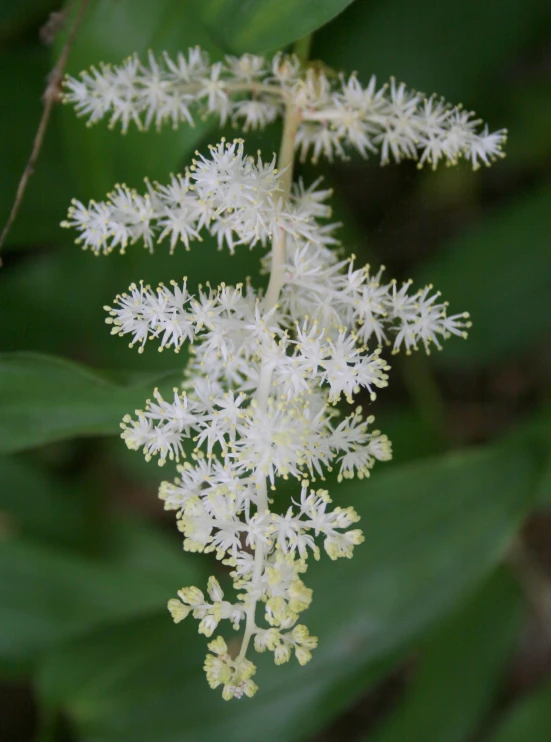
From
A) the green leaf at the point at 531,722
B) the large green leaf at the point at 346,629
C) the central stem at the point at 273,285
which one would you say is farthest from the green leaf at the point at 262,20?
the green leaf at the point at 531,722

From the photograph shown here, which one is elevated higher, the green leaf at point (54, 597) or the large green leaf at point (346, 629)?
the green leaf at point (54, 597)

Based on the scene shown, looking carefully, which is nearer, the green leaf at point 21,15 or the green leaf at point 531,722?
the green leaf at point 21,15

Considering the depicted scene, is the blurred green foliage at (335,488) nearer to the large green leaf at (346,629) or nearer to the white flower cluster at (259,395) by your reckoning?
the large green leaf at (346,629)

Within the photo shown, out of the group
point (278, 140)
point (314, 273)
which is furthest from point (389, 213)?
point (314, 273)

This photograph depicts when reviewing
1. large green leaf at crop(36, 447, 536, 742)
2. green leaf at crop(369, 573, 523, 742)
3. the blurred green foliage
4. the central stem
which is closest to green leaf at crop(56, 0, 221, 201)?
the blurred green foliage

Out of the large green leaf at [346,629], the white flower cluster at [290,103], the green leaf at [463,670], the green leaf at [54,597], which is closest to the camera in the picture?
the white flower cluster at [290,103]

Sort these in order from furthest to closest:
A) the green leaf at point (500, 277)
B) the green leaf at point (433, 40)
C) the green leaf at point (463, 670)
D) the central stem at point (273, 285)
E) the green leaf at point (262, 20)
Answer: the green leaf at point (463, 670)
the green leaf at point (500, 277)
the green leaf at point (433, 40)
the green leaf at point (262, 20)
the central stem at point (273, 285)

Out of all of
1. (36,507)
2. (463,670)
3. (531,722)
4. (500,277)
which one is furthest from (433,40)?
(531,722)
